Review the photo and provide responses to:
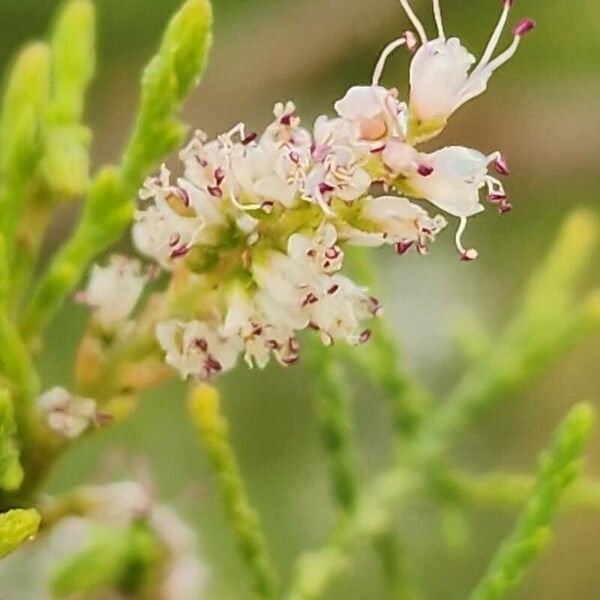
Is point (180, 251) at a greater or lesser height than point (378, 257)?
lesser

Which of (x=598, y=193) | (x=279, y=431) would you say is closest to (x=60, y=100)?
(x=279, y=431)

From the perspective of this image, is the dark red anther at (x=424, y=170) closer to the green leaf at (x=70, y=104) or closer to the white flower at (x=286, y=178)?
the white flower at (x=286, y=178)

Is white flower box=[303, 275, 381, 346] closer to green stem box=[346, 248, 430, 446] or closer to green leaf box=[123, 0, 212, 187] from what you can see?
green leaf box=[123, 0, 212, 187]

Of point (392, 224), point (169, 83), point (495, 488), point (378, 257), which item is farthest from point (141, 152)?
point (378, 257)

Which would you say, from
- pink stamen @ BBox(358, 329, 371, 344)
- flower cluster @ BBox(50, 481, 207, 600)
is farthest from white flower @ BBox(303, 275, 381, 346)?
flower cluster @ BBox(50, 481, 207, 600)

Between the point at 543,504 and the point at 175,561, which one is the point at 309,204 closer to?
the point at 543,504

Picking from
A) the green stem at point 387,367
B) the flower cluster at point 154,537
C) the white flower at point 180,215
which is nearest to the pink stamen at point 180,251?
the white flower at point 180,215
